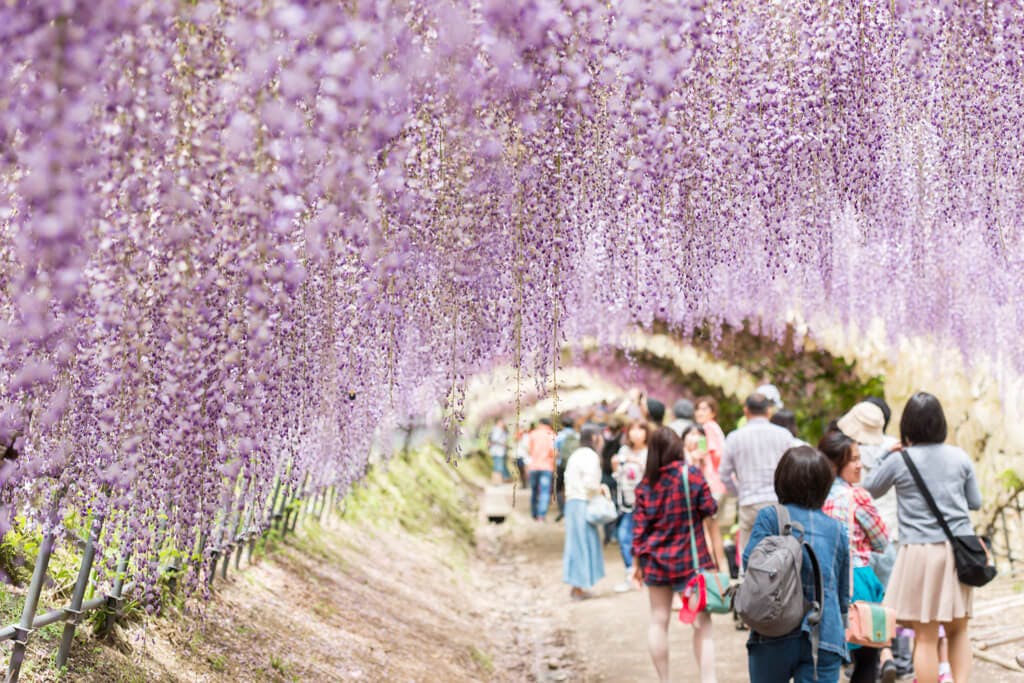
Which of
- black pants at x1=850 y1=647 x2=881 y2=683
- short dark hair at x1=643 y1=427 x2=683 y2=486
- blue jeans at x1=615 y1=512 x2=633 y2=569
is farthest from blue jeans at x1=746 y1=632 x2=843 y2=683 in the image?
blue jeans at x1=615 y1=512 x2=633 y2=569

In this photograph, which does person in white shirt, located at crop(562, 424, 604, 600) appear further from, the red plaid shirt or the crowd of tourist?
the red plaid shirt

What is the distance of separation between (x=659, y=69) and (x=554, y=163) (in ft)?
1.62

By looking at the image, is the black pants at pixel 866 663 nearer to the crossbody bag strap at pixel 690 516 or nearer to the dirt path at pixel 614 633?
the crossbody bag strap at pixel 690 516

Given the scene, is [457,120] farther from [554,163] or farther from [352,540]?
[352,540]

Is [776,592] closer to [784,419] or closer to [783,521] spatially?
[783,521]

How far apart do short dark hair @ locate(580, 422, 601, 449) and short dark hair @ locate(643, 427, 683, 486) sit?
4.20 m

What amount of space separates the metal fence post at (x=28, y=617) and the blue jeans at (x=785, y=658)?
2.59 metres

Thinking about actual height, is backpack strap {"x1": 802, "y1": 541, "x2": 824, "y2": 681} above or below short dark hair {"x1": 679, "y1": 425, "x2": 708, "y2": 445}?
below

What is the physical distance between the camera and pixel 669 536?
18.7ft

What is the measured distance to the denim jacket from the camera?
425 centimetres

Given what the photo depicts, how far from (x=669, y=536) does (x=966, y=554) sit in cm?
143

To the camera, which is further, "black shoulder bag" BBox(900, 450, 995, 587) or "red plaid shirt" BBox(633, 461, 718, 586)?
"red plaid shirt" BBox(633, 461, 718, 586)

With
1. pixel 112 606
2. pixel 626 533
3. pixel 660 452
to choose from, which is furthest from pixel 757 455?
pixel 626 533

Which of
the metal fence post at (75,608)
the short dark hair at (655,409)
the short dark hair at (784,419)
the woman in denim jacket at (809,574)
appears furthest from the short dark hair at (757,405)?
the metal fence post at (75,608)
